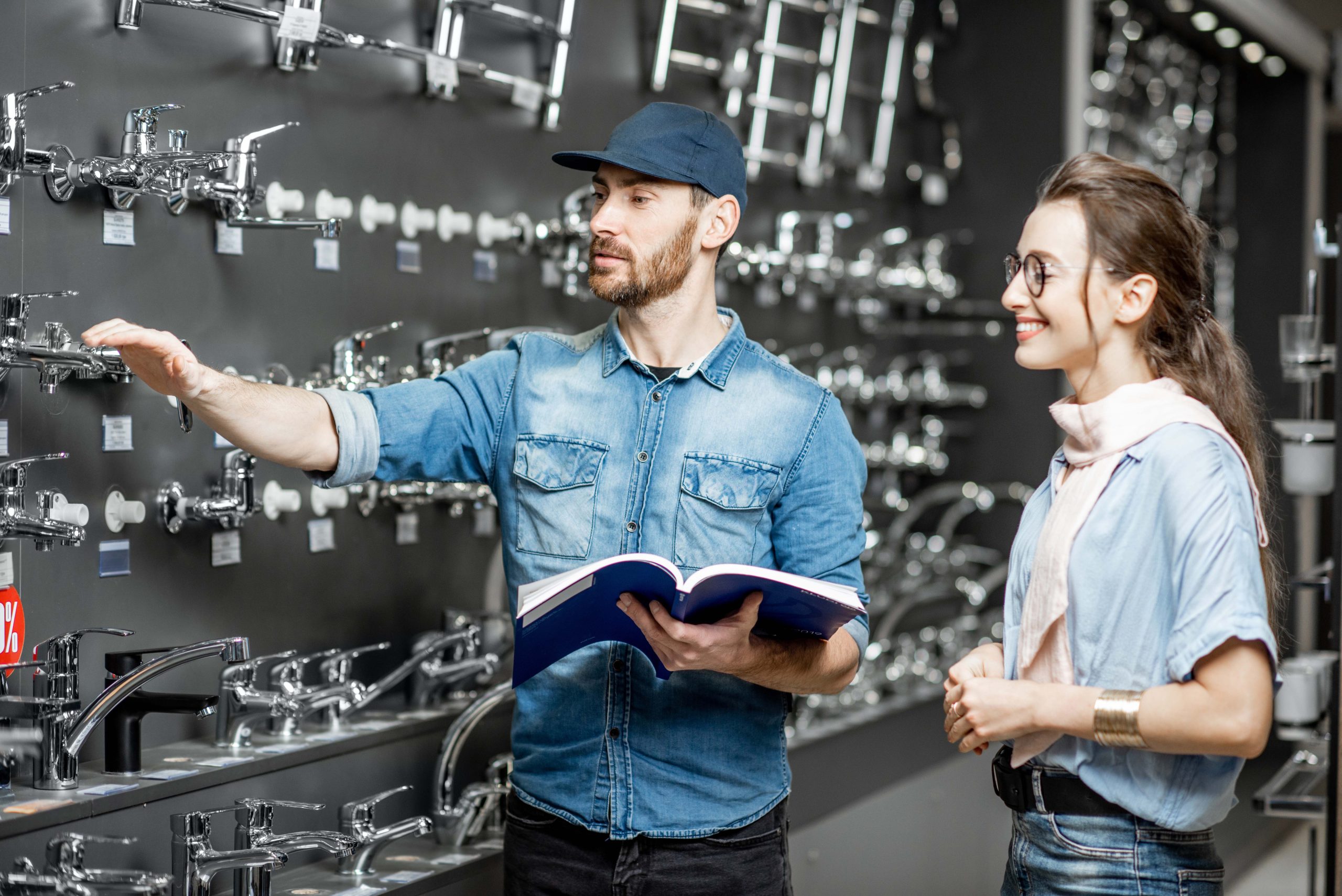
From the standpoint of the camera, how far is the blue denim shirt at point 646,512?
1741 millimetres

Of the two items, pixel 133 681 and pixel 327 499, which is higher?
pixel 327 499

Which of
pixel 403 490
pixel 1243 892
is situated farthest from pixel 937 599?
pixel 403 490

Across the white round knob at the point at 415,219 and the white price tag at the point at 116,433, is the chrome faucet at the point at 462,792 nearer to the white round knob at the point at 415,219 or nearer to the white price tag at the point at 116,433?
the white price tag at the point at 116,433

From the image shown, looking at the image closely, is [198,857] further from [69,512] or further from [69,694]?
[69,512]

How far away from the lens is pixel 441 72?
2.57 metres

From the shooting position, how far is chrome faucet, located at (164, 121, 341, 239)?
207cm

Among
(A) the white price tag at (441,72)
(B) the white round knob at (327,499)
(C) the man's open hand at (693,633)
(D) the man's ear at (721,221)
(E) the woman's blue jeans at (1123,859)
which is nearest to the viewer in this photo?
(E) the woman's blue jeans at (1123,859)

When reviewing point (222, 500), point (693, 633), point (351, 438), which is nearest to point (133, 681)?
point (222, 500)

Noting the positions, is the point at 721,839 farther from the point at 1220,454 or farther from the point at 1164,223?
the point at 1164,223

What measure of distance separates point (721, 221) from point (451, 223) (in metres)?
0.95

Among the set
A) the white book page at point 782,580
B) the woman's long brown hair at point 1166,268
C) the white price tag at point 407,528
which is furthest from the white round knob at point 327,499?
the woman's long brown hair at point 1166,268

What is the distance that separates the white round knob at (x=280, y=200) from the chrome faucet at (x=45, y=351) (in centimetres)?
45

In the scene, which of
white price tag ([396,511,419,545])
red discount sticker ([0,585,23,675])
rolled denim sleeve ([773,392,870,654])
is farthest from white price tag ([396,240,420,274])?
rolled denim sleeve ([773,392,870,654])

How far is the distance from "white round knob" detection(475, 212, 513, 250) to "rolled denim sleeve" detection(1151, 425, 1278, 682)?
1.71 m
